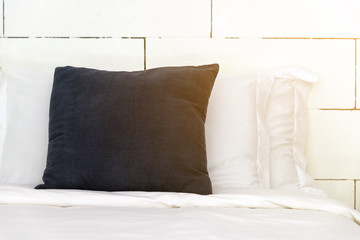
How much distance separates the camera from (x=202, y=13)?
2.13m

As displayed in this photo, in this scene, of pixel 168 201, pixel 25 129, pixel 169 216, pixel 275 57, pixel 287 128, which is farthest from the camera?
pixel 275 57

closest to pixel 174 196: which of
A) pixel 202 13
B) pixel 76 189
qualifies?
pixel 76 189

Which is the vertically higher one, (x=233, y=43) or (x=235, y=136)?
(x=233, y=43)

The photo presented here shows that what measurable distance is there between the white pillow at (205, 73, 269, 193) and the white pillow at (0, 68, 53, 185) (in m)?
0.55

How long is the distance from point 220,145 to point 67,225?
0.74m

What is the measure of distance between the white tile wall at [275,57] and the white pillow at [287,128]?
9cm

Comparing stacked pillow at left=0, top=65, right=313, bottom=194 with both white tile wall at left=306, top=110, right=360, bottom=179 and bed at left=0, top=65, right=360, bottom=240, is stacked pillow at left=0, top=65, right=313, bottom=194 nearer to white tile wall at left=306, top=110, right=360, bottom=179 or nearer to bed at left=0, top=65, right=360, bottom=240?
bed at left=0, top=65, right=360, bottom=240

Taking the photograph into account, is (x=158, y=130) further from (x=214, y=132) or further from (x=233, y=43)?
(x=233, y=43)

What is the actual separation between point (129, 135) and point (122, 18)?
767 millimetres

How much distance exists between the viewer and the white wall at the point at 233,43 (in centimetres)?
213

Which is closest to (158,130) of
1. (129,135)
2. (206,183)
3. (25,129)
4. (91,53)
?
(129,135)

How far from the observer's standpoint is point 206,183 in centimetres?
151

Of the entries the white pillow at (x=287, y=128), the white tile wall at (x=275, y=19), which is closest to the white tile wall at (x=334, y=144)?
the white pillow at (x=287, y=128)

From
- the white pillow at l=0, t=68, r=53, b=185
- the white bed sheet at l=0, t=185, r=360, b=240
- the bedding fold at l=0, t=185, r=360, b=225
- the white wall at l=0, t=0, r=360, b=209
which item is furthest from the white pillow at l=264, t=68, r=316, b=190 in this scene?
the white pillow at l=0, t=68, r=53, b=185
